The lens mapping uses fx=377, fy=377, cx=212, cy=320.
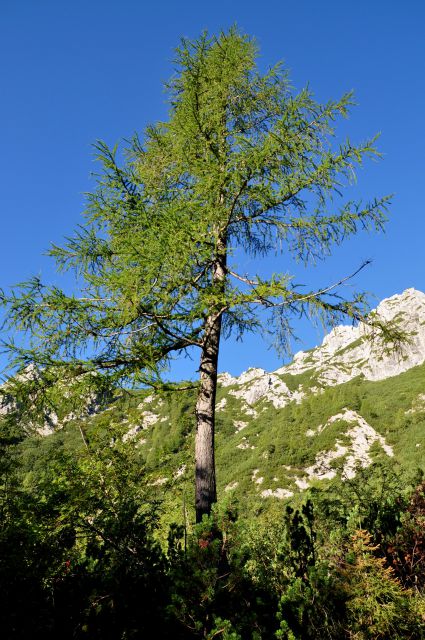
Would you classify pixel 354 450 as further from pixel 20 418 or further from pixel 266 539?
pixel 20 418

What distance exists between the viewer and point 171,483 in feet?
19.6

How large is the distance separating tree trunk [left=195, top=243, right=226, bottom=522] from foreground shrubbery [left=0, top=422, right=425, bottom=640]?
1.71 feet

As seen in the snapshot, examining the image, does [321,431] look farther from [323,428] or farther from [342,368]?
[342,368]

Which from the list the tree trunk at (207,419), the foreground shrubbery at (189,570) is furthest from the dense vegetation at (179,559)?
the tree trunk at (207,419)

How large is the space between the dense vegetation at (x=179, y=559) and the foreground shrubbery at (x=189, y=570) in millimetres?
16

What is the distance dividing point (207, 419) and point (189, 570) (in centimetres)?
217

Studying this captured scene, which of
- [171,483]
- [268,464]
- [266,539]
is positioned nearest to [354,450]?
[268,464]

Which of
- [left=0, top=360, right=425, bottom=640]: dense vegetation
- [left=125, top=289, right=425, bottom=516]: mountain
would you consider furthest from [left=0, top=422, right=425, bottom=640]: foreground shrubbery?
[left=125, top=289, right=425, bottom=516]: mountain

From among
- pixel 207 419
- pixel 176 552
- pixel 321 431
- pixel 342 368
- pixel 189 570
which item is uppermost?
pixel 342 368

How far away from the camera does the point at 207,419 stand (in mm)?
5336

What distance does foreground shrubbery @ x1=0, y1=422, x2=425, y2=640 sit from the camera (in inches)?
129

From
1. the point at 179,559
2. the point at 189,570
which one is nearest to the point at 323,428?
the point at 179,559

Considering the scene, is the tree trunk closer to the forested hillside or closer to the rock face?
the forested hillside

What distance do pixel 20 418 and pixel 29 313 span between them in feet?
4.31
